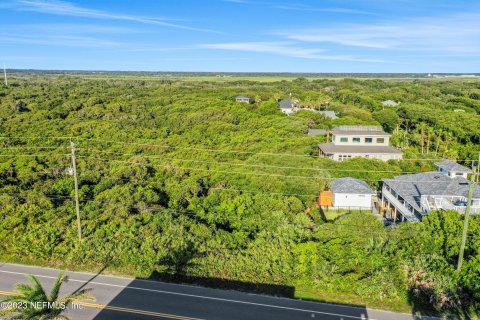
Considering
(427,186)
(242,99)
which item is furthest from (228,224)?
(242,99)

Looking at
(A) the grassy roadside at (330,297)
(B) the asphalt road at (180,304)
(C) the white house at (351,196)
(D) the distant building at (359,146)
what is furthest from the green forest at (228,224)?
(D) the distant building at (359,146)

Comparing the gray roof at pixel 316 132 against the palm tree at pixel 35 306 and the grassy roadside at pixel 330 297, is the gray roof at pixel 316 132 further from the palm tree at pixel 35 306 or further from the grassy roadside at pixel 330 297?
the palm tree at pixel 35 306

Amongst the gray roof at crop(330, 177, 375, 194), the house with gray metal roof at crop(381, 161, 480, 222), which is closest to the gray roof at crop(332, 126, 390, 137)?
the house with gray metal roof at crop(381, 161, 480, 222)

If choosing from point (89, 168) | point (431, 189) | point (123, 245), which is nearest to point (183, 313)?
point (123, 245)

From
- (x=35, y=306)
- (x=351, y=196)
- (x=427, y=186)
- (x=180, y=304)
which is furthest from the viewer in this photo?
(x=351, y=196)

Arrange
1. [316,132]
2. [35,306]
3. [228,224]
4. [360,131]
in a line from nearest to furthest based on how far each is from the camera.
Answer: [35,306] < [228,224] < [360,131] < [316,132]

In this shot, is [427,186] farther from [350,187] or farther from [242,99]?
[242,99]

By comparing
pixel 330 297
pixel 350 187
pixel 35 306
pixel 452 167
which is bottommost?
pixel 330 297

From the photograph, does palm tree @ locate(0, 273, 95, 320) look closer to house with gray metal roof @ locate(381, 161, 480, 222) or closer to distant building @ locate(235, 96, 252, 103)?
house with gray metal roof @ locate(381, 161, 480, 222)
